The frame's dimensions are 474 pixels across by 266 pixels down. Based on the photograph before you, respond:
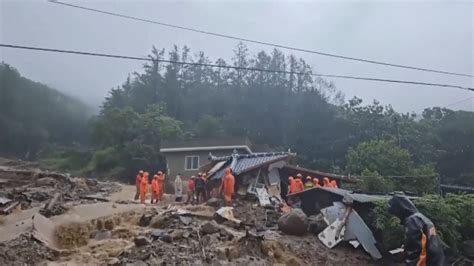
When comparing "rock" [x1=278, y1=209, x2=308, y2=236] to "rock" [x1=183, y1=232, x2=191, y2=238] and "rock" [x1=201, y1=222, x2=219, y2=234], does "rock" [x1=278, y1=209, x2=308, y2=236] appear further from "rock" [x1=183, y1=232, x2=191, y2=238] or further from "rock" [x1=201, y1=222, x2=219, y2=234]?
"rock" [x1=183, y1=232, x2=191, y2=238]

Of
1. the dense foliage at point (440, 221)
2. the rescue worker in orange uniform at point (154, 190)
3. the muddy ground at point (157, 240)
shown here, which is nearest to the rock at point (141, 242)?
the muddy ground at point (157, 240)

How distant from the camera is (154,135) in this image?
153ft

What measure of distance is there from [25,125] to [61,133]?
7675 mm

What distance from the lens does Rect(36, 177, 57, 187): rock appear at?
2520 cm

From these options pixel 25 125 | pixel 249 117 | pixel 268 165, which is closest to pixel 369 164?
pixel 268 165

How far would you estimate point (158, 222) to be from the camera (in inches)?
569

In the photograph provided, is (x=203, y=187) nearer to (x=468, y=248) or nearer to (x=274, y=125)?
(x=468, y=248)

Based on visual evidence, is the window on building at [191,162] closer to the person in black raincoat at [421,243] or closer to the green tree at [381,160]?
the green tree at [381,160]

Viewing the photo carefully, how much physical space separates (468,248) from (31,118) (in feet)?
178

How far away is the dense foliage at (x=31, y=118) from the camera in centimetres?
5484

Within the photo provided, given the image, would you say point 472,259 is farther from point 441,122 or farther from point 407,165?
point 441,122

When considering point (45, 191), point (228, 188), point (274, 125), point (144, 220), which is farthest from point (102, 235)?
point (274, 125)

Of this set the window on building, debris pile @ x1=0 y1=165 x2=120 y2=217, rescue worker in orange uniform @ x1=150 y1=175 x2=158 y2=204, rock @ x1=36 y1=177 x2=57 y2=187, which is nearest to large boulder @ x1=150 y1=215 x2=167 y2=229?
debris pile @ x1=0 y1=165 x2=120 y2=217

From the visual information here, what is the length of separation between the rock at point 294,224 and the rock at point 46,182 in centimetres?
1567
